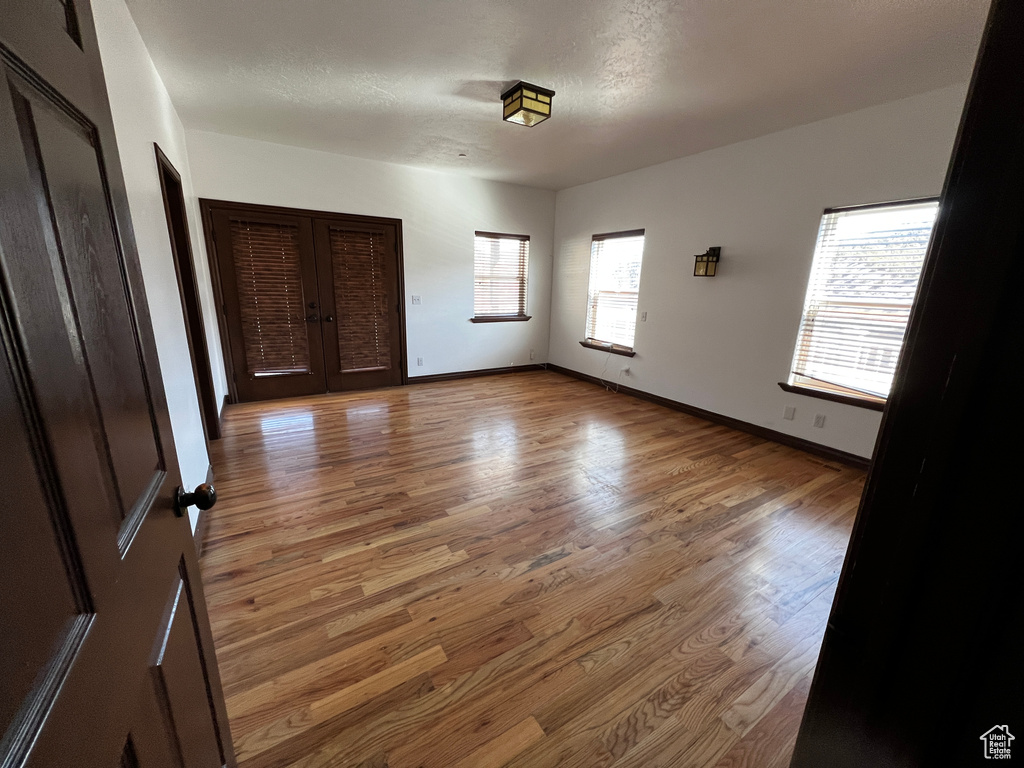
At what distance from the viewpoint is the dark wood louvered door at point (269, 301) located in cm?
397

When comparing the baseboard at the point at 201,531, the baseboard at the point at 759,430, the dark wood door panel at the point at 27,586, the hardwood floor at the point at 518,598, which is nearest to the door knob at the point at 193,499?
the dark wood door panel at the point at 27,586

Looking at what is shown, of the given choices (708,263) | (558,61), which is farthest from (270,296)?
(708,263)

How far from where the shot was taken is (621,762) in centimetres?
118

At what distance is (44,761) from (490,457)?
2.80 m

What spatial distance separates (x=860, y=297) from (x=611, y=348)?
2.49m

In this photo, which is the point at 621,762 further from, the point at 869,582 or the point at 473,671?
the point at 869,582

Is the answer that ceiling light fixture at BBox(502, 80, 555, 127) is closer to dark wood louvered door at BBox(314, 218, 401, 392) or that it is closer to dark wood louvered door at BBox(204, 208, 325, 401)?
dark wood louvered door at BBox(314, 218, 401, 392)

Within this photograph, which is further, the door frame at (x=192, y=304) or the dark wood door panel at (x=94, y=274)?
the door frame at (x=192, y=304)

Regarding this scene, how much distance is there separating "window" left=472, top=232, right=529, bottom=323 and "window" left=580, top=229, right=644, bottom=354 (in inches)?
40.5

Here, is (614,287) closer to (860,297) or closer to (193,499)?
(860,297)

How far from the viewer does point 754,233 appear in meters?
3.47

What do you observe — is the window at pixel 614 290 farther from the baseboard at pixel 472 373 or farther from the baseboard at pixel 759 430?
the baseboard at pixel 472 373

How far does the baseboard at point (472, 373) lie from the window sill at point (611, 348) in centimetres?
99

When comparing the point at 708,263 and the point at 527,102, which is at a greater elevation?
the point at 527,102
